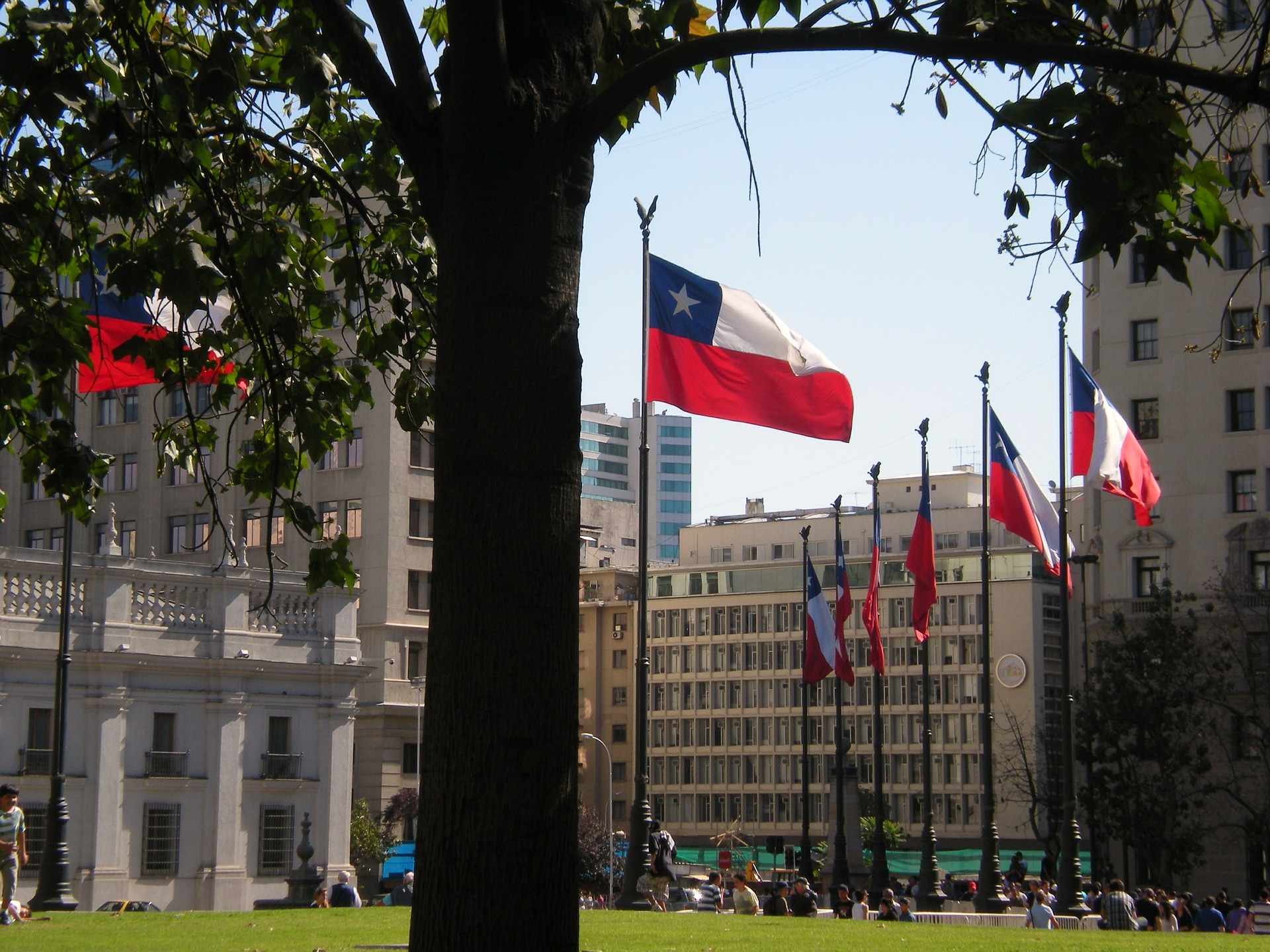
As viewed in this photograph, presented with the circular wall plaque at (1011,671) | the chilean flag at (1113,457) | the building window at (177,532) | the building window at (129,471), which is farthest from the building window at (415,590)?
the circular wall plaque at (1011,671)

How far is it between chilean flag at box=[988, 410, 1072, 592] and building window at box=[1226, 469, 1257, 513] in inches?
1185

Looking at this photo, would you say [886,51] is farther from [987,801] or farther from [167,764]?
[167,764]

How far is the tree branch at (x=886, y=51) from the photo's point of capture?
17.7 ft

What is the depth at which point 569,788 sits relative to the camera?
5.15 meters

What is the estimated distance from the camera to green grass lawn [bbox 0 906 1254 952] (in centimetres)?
1377

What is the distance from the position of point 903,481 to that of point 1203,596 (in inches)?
3250

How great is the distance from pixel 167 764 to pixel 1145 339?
41.0 meters

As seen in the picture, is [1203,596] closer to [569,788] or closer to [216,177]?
[216,177]

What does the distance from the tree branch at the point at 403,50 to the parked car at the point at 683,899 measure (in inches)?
1166

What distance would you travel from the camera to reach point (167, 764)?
39.7 meters

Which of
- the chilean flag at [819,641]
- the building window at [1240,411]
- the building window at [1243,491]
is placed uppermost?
the building window at [1240,411]

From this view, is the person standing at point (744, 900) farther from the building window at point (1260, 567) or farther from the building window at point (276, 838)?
the building window at point (1260, 567)

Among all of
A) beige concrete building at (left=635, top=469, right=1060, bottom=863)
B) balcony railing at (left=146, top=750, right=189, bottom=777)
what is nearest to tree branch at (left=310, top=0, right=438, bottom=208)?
balcony railing at (left=146, top=750, right=189, bottom=777)

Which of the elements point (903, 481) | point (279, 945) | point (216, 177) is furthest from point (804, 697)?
point (903, 481)
